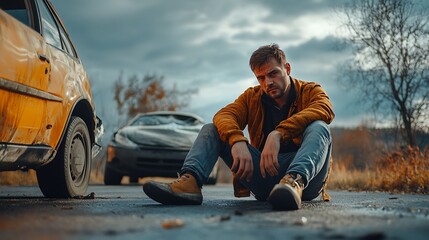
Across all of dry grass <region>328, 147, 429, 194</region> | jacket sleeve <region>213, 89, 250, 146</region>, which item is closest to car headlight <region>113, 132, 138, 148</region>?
dry grass <region>328, 147, 429, 194</region>

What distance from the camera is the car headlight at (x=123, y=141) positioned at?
9.21 meters

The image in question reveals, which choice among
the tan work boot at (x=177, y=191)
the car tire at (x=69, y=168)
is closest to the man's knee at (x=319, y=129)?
the tan work boot at (x=177, y=191)

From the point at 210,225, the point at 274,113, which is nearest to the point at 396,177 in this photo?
the point at 274,113

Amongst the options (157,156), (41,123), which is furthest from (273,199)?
(157,156)

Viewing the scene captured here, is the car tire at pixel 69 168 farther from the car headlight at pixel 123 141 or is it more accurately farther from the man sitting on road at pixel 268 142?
the car headlight at pixel 123 141

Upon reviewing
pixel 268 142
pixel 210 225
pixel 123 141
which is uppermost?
pixel 123 141

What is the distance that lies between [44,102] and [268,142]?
1.69 m

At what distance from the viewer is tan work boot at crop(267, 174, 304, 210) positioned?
2.93 meters

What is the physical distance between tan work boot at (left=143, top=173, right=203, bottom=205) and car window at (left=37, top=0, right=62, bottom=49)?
1.57 meters

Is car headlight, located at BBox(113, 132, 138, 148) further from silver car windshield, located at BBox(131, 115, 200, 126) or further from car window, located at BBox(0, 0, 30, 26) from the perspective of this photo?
car window, located at BBox(0, 0, 30, 26)

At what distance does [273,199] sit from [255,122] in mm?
1112

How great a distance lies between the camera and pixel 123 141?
9.33 m

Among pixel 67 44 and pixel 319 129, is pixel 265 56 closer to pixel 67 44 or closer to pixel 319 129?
pixel 319 129

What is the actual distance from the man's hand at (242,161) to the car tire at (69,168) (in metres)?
1.63
